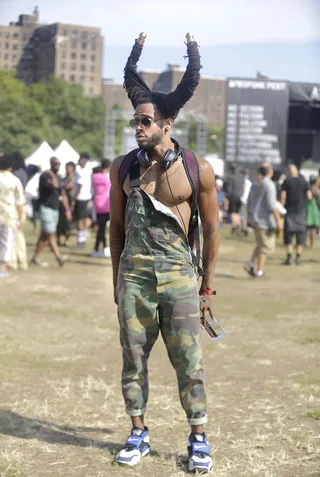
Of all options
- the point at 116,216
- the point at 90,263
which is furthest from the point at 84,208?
the point at 116,216

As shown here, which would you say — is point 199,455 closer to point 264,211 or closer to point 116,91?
point 264,211

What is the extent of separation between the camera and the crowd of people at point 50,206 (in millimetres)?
12039

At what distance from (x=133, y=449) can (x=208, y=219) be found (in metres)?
1.34

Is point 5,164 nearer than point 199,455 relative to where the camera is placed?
No

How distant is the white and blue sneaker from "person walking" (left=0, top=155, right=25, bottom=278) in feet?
25.4

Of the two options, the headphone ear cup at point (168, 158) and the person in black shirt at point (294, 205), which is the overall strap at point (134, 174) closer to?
the headphone ear cup at point (168, 158)

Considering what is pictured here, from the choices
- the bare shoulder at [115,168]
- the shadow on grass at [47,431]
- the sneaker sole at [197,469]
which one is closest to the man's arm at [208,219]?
the bare shoulder at [115,168]

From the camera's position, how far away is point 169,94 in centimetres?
461

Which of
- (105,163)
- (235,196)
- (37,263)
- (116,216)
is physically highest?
(116,216)

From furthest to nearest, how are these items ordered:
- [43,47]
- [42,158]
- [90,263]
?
[42,158] < [90,263] < [43,47]

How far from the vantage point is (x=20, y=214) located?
1223cm

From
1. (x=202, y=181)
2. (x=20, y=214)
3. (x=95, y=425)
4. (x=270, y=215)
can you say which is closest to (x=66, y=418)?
(x=95, y=425)

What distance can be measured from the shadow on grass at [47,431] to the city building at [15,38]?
4855mm

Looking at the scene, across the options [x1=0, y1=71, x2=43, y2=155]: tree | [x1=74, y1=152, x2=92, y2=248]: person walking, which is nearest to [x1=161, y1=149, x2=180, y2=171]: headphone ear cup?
[x1=74, y1=152, x2=92, y2=248]: person walking
